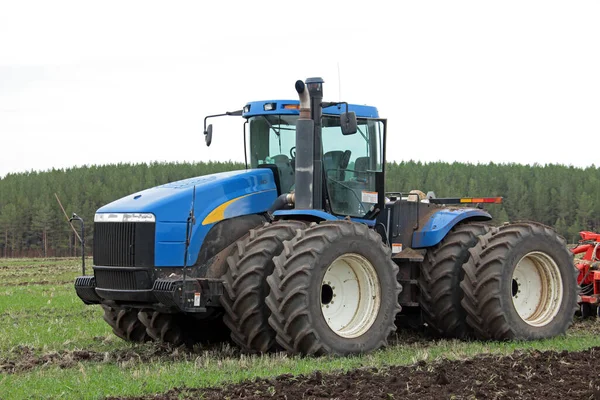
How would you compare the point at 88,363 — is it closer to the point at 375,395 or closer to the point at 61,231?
the point at 375,395

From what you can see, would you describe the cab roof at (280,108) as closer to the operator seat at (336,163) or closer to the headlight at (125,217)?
the operator seat at (336,163)

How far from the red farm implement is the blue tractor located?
157 centimetres

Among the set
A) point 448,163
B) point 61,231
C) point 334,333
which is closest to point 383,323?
point 334,333

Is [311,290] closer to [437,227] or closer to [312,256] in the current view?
[312,256]

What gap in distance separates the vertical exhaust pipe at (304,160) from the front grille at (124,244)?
193 cm

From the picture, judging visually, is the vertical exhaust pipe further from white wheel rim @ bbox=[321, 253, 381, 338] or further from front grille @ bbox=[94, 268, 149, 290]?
front grille @ bbox=[94, 268, 149, 290]

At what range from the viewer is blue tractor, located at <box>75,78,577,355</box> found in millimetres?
9688

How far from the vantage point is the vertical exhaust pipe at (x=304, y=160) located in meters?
10.6

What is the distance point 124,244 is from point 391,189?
7561 centimetres

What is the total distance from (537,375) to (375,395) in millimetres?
2022

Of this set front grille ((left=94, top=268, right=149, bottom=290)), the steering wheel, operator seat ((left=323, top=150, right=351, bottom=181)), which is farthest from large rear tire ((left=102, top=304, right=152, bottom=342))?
the steering wheel

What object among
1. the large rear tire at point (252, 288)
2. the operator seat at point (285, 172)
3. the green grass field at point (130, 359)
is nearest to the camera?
the green grass field at point (130, 359)

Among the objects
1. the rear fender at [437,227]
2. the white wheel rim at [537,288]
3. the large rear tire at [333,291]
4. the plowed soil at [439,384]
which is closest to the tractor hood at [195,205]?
the large rear tire at [333,291]

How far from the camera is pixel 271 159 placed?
11.4 m
